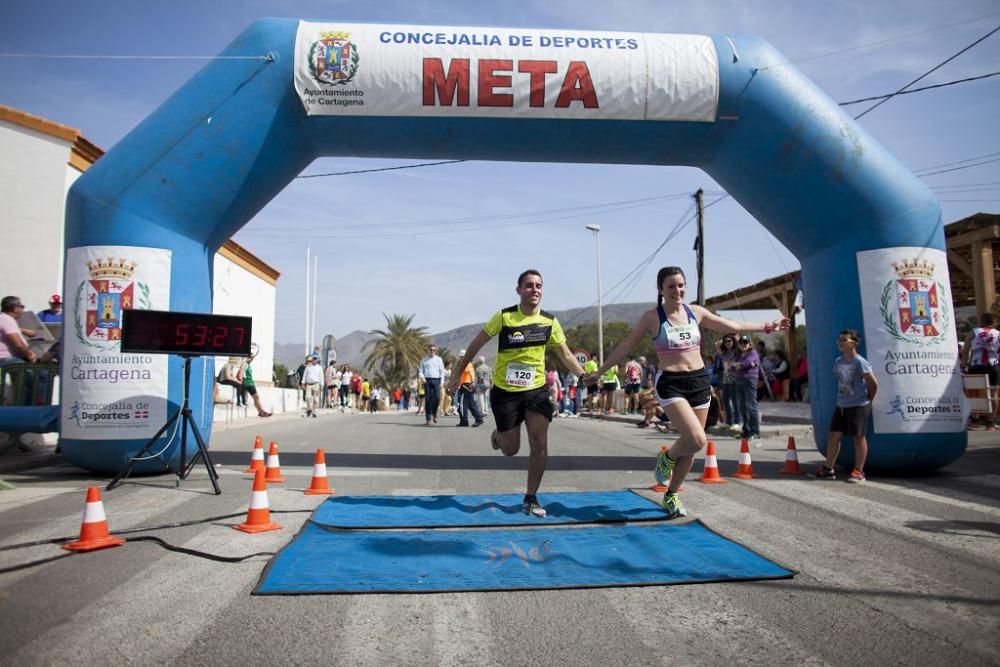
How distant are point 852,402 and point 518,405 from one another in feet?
13.7

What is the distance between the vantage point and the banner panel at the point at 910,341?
7941 millimetres

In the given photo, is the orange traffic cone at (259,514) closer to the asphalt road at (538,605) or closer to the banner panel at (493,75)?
the asphalt road at (538,605)

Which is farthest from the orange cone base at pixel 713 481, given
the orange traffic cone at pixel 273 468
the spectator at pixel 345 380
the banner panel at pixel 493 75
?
the spectator at pixel 345 380

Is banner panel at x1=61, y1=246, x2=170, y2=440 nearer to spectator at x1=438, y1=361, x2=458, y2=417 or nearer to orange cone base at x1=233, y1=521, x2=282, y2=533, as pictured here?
orange cone base at x1=233, y1=521, x2=282, y2=533

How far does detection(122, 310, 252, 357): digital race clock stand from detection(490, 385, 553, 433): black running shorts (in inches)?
123

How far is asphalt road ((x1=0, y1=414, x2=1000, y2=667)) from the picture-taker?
301cm

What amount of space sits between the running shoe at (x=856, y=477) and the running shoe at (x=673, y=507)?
117 inches

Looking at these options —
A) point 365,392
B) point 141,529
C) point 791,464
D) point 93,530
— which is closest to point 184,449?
point 141,529

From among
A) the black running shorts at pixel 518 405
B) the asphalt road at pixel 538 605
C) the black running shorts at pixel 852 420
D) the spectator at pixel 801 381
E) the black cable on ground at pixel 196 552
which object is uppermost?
the spectator at pixel 801 381

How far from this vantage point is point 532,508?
5.85 metres

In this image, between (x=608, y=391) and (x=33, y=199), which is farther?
(x=608, y=391)

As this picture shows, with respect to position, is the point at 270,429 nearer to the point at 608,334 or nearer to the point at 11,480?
the point at 11,480

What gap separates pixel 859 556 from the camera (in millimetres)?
4531

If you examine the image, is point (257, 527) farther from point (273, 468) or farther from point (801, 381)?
point (801, 381)
